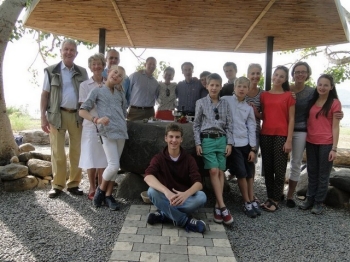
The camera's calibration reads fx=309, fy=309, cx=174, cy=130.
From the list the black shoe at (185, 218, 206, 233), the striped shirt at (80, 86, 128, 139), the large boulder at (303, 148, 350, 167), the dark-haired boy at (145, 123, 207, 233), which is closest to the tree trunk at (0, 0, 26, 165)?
the striped shirt at (80, 86, 128, 139)

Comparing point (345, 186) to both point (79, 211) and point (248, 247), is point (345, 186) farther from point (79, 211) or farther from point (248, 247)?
point (79, 211)

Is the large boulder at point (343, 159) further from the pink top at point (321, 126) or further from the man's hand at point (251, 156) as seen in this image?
the man's hand at point (251, 156)

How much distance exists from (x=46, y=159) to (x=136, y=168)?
2.37 meters

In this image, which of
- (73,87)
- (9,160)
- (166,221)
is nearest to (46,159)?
(9,160)

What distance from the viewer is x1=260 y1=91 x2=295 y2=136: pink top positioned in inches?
172

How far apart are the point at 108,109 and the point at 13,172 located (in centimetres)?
226

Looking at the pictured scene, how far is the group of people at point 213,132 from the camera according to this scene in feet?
12.6

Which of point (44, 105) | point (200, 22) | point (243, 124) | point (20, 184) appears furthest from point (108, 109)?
point (200, 22)

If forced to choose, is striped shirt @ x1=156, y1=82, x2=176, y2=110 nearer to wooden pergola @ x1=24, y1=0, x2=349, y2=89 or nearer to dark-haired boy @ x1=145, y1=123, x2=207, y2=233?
wooden pergola @ x1=24, y1=0, x2=349, y2=89

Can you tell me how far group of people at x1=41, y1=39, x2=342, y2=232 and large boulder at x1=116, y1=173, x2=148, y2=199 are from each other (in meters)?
0.46

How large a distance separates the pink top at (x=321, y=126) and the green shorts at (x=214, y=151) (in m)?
1.35

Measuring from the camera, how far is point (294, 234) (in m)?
3.73

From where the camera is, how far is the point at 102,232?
356 centimetres

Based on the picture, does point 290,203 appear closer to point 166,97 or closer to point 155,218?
point 155,218
